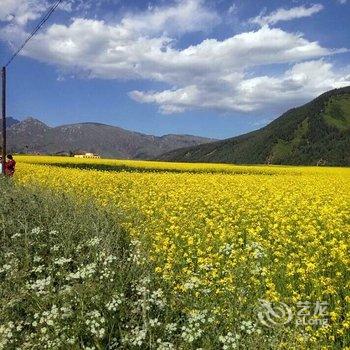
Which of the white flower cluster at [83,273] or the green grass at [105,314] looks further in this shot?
the white flower cluster at [83,273]

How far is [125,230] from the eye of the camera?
11102 mm

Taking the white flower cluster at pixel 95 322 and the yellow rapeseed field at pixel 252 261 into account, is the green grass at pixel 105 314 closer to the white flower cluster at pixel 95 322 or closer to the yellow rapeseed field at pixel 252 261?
the white flower cluster at pixel 95 322

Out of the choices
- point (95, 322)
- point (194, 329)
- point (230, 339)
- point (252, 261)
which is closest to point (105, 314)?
point (95, 322)

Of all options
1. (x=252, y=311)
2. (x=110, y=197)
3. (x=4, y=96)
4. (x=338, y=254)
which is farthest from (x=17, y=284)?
(x=4, y=96)

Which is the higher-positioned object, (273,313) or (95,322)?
(95,322)

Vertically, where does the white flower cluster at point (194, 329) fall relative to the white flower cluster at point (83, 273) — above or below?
below

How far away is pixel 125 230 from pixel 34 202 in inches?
85.4

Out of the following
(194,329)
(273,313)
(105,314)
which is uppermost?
(194,329)

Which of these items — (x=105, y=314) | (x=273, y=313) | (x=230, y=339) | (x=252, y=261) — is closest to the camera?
(x=230, y=339)

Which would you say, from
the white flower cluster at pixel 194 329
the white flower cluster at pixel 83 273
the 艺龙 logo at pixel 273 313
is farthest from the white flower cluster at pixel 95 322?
the 艺龙 logo at pixel 273 313

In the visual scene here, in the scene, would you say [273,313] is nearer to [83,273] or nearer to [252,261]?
[252,261]

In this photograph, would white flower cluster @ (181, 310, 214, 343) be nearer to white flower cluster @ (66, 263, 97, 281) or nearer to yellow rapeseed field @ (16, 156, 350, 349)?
yellow rapeseed field @ (16, 156, 350, 349)

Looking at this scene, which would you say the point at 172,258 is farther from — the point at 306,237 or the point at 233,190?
the point at 233,190

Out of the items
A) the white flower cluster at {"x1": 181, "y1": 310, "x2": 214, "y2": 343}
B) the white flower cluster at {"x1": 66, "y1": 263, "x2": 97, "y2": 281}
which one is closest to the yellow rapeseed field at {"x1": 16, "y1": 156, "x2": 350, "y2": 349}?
the white flower cluster at {"x1": 181, "y1": 310, "x2": 214, "y2": 343}
